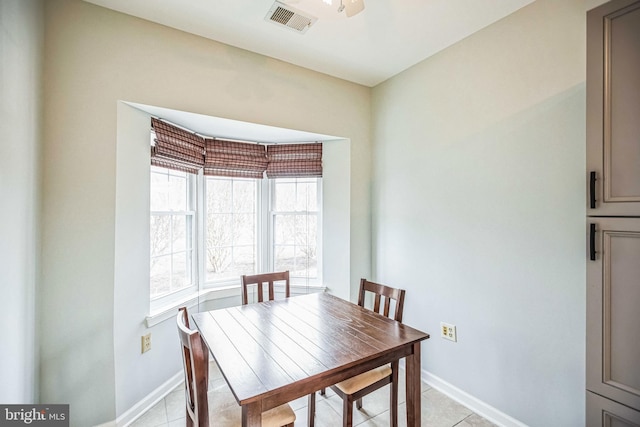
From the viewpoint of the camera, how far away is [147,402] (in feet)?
6.58

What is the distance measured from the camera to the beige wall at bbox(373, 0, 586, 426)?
1603 mm

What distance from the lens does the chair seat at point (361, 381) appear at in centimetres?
156

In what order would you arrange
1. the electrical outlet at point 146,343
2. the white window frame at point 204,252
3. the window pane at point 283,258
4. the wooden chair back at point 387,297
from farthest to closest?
the window pane at point 283,258 < the white window frame at point 204,252 < the electrical outlet at point 146,343 < the wooden chair back at point 387,297

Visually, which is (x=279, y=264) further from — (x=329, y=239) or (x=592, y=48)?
(x=592, y=48)

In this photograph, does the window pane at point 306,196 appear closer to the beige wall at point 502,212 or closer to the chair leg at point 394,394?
the beige wall at point 502,212

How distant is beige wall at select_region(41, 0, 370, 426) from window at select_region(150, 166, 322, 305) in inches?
19.9

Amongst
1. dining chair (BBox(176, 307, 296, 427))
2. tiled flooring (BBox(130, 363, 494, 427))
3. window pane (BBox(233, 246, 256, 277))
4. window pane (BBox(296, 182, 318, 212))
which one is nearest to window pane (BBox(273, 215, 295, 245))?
window pane (BBox(296, 182, 318, 212))

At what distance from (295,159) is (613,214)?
7.81 ft

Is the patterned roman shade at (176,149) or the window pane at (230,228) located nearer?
the patterned roman shade at (176,149)

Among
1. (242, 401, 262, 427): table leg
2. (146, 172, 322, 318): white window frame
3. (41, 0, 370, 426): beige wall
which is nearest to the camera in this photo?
(242, 401, 262, 427): table leg

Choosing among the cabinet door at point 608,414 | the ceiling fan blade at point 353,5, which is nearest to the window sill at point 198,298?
the cabinet door at point 608,414

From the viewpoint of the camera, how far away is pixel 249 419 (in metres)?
1.03

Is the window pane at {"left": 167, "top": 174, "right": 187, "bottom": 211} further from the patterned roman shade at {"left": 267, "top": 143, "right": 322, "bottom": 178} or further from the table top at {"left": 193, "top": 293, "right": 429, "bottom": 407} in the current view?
the table top at {"left": 193, "top": 293, "right": 429, "bottom": 407}

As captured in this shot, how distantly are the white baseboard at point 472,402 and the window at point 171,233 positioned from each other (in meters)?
2.24
